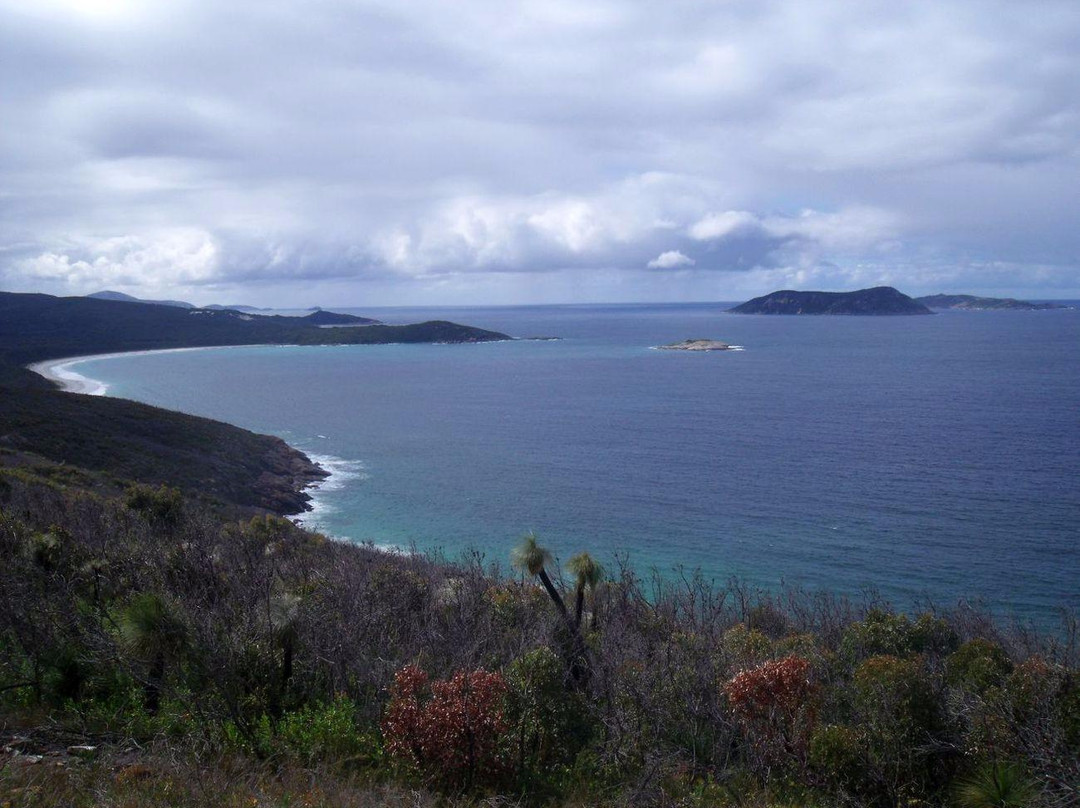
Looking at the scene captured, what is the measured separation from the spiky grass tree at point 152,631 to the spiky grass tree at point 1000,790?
841cm

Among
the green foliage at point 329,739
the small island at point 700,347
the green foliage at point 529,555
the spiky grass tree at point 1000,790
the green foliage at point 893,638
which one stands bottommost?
the green foliage at point 893,638

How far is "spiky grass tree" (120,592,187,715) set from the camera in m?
8.98

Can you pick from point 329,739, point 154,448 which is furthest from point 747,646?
point 154,448

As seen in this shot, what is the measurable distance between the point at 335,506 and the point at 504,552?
45.0ft

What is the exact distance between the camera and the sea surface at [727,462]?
32312mm

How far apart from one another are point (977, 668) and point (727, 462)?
3943 cm

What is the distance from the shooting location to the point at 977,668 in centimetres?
1078

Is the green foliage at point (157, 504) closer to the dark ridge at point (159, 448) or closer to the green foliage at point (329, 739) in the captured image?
the dark ridge at point (159, 448)

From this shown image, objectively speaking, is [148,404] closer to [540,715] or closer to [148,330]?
[540,715]

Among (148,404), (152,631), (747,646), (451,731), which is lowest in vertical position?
(148,404)

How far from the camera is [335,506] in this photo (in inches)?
1725

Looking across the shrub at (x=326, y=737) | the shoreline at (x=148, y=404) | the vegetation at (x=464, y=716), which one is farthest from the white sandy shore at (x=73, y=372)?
the shrub at (x=326, y=737)


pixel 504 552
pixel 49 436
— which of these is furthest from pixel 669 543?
pixel 49 436

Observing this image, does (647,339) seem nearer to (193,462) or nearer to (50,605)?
(193,462)
